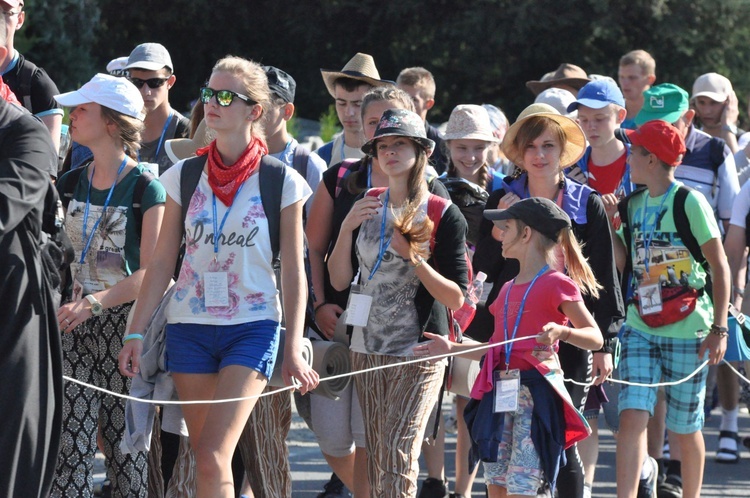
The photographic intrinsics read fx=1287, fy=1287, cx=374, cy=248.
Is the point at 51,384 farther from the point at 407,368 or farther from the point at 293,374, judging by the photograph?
the point at 407,368

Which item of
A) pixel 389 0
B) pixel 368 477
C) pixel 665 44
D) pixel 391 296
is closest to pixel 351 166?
pixel 391 296

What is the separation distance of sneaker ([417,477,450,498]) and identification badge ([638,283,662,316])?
1.45m

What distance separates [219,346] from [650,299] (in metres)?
2.55

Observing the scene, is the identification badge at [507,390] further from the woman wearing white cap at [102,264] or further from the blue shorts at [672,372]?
the woman wearing white cap at [102,264]

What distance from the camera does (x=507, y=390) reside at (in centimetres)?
534

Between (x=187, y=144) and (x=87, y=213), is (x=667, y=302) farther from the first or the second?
(x=87, y=213)

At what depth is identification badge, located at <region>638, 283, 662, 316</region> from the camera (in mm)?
6543

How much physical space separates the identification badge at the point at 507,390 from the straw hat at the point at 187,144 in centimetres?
205

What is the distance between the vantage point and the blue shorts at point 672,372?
6.59m

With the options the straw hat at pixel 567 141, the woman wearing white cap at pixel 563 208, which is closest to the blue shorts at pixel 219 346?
the woman wearing white cap at pixel 563 208

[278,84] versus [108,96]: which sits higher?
[278,84]

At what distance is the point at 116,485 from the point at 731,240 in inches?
154

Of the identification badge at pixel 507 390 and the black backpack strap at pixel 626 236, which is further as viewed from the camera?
→ the black backpack strap at pixel 626 236

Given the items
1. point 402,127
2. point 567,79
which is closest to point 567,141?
point 402,127
